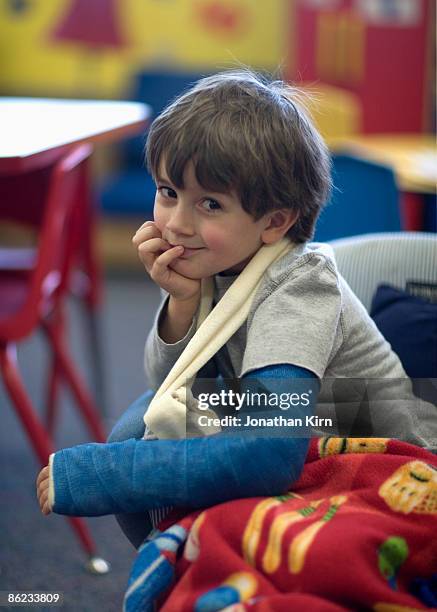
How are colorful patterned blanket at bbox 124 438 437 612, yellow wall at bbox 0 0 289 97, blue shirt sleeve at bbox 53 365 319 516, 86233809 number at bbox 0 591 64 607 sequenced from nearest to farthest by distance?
colorful patterned blanket at bbox 124 438 437 612 < blue shirt sleeve at bbox 53 365 319 516 < 86233809 number at bbox 0 591 64 607 < yellow wall at bbox 0 0 289 97

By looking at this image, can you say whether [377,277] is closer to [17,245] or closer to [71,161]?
[71,161]

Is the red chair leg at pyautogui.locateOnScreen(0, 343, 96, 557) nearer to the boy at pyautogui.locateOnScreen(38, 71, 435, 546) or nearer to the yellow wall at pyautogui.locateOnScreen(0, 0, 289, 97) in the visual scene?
the boy at pyautogui.locateOnScreen(38, 71, 435, 546)

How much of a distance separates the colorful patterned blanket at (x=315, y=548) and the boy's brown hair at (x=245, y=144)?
→ 1.11 ft

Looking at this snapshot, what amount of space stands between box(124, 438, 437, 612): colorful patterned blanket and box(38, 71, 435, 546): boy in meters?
0.05

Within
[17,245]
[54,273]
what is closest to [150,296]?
[17,245]

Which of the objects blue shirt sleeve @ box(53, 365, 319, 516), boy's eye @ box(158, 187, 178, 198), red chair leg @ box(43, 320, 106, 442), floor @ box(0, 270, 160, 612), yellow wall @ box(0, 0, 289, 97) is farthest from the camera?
yellow wall @ box(0, 0, 289, 97)

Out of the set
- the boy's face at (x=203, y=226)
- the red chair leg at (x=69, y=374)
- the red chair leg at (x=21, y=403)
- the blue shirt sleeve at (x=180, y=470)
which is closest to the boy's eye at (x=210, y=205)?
the boy's face at (x=203, y=226)

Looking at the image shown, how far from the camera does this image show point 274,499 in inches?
39.2

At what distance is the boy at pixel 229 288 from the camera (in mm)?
1010

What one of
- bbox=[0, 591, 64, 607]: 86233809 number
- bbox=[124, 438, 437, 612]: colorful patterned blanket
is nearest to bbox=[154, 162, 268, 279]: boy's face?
bbox=[124, 438, 437, 612]: colorful patterned blanket

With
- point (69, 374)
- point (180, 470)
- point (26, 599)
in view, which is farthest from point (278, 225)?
point (69, 374)

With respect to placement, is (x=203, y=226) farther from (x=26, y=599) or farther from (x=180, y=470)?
(x=26, y=599)

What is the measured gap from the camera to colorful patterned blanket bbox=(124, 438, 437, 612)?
0.89 m

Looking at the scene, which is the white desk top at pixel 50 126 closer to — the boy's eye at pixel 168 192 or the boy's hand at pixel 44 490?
the boy's eye at pixel 168 192
